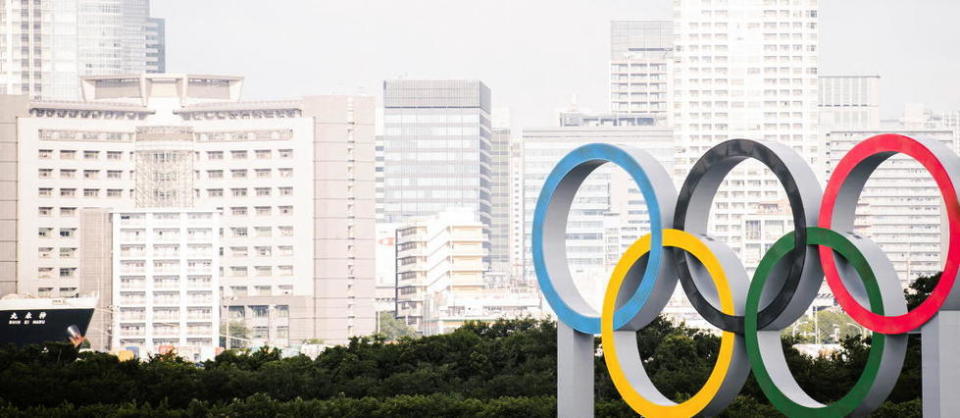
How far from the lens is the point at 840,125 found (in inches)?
7761

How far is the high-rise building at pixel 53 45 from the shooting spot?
171375 mm

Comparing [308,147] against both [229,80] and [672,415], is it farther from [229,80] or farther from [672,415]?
[672,415]

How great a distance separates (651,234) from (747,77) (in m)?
158

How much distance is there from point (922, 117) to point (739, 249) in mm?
41915

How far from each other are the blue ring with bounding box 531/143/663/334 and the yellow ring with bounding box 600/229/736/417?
0.12 meters

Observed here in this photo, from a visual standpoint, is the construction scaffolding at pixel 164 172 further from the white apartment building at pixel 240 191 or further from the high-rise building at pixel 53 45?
the high-rise building at pixel 53 45

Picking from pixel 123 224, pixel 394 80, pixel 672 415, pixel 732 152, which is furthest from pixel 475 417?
pixel 394 80

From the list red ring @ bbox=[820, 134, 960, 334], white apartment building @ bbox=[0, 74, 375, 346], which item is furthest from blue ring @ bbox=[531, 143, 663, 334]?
white apartment building @ bbox=[0, 74, 375, 346]

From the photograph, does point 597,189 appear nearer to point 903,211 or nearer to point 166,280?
point 903,211

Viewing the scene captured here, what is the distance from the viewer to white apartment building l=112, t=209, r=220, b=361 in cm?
12075

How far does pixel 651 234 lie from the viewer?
14.4 meters

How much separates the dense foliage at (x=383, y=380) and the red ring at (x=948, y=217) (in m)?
6.03

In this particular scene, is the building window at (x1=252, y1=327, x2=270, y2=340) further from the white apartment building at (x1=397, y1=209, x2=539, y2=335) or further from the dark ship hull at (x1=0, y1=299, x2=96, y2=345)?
the white apartment building at (x1=397, y1=209, x2=539, y2=335)

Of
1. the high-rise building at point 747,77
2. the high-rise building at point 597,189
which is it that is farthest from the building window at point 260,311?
the high-rise building at point 747,77
